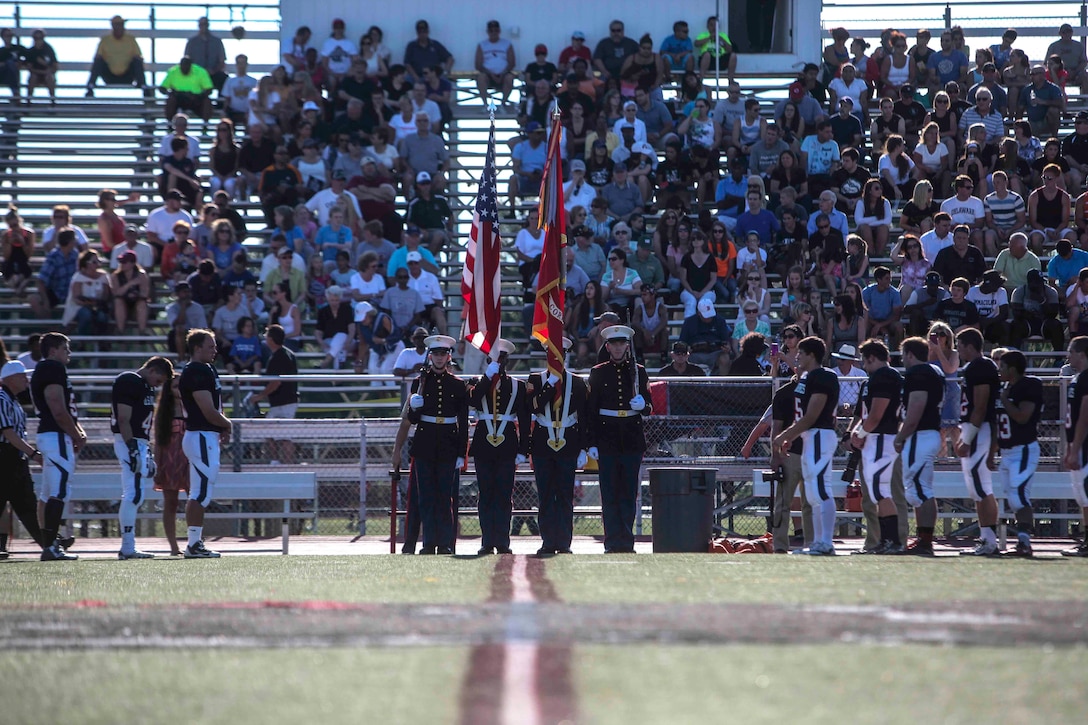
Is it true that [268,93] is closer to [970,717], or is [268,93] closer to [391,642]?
[391,642]

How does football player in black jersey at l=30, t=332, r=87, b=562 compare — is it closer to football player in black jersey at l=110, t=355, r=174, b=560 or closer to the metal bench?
football player in black jersey at l=110, t=355, r=174, b=560

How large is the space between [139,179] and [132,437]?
37.8 feet

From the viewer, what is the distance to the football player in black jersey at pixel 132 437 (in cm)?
1159

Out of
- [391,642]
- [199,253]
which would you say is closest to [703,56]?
[199,253]

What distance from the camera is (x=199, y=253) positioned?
60.5ft

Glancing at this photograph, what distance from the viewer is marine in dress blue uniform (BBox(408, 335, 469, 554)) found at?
11820 mm

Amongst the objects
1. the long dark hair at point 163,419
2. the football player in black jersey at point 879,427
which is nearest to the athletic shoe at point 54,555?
the long dark hair at point 163,419

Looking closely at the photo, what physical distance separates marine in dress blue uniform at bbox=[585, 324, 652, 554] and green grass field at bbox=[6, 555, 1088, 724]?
150 inches

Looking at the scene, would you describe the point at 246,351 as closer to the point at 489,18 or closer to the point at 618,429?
the point at 618,429

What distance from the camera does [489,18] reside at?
23594 mm

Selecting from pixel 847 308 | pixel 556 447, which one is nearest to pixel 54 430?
pixel 556 447

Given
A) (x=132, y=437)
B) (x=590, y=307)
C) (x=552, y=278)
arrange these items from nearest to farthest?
1. (x=132, y=437)
2. (x=552, y=278)
3. (x=590, y=307)

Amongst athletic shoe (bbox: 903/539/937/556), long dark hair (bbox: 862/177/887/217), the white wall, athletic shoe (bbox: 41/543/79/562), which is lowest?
athletic shoe (bbox: 41/543/79/562)

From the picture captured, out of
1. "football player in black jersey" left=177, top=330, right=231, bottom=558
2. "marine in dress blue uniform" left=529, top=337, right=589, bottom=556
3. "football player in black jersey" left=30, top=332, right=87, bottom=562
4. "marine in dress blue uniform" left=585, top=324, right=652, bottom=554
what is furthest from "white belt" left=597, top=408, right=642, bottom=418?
"football player in black jersey" left=30, top=332, right=87, bottom=562
